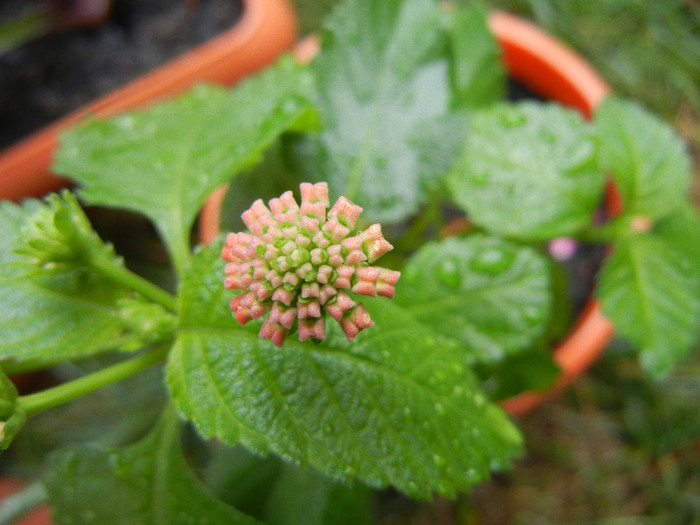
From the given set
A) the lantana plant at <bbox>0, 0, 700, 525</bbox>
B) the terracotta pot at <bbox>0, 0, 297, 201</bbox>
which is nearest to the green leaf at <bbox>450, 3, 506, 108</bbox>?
the lantana plant at <bbox>0, 0, 700, 525</bbox>

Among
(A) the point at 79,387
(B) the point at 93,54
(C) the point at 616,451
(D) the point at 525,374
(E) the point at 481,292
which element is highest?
(B) the point at 93,54

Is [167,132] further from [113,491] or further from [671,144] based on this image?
[671,144]

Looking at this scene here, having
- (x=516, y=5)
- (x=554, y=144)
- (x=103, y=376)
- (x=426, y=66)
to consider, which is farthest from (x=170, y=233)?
(x=516, y=5)

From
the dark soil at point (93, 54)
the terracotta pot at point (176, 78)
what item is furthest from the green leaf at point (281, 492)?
the dark soil at point (93, 54)

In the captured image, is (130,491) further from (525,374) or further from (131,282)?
(525,374)

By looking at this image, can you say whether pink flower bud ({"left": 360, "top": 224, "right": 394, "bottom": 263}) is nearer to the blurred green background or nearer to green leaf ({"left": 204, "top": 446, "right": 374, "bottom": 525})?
green leaf ({"left": 204, "top": 446, "right": 374, "bottom": 525})

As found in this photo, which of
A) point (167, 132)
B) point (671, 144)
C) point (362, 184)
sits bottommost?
point (671, 144)

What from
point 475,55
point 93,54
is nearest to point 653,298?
point 475,55
